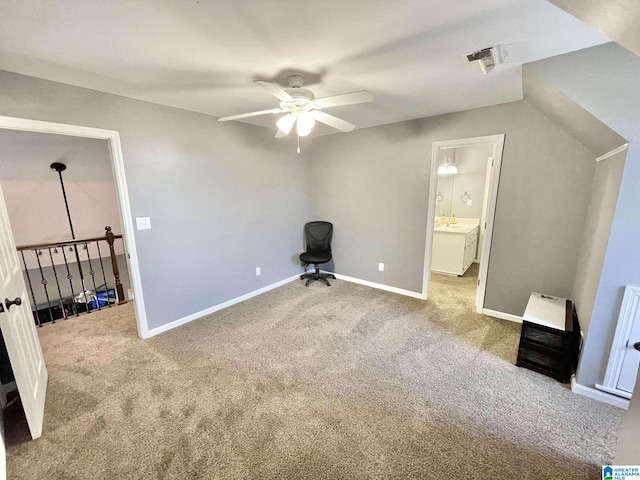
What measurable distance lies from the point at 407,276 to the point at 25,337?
3771 mm

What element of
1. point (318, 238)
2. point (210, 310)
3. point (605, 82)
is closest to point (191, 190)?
point (210, 310)

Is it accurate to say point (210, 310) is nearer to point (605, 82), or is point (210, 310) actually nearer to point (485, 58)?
point (485, 58)

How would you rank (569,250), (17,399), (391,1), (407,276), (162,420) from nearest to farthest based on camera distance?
(391,1)
(162,420)
(17,399)
(569,250)
(407,276)

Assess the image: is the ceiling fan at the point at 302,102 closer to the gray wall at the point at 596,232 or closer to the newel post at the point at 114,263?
the gray wall at the point at 596,232

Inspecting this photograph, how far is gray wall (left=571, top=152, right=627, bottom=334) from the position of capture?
1755 mm

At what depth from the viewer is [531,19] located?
4.43 ft

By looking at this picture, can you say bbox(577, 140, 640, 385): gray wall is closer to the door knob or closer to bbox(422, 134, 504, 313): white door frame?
bbox(422, 134, 504, 313): white door frame

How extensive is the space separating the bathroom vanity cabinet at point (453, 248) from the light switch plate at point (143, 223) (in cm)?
398

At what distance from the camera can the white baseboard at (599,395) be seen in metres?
1.78

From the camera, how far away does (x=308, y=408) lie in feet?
5.93

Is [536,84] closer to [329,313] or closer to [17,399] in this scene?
[329,313]

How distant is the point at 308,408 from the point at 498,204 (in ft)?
9.10

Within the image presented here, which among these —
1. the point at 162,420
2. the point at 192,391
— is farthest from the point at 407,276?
the point at 162,420

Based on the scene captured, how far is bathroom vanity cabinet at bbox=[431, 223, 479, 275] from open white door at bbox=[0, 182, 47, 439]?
15.1ft
